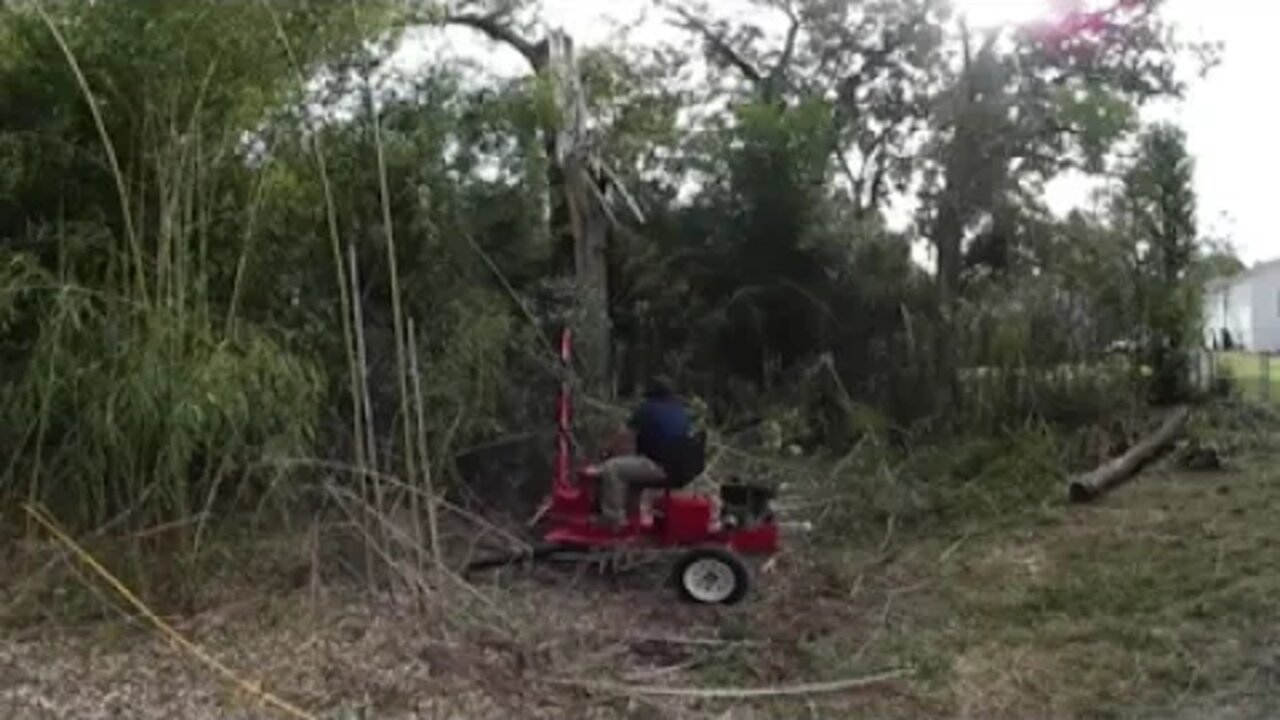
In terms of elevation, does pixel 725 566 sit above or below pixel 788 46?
below

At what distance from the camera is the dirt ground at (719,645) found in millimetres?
3703

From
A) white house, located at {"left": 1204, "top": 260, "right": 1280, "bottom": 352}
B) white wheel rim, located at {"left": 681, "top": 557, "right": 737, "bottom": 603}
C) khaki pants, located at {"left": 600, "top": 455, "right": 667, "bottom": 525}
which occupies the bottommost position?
white wheel rim, located at {"left": 681, "top": 557, "right": 737, "bottom": 603}

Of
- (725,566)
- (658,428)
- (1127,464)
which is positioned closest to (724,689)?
(725,566)

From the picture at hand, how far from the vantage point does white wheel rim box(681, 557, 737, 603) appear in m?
5.01

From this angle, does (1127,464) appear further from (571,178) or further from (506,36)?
(506,36)

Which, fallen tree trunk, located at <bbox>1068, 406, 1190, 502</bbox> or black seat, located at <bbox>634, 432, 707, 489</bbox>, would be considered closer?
black seat, located at <bbox>634, 432, 707, 489</bbox>

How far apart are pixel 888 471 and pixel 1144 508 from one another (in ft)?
4.85

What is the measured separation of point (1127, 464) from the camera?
24.6ft

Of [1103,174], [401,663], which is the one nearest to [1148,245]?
[1103,174]

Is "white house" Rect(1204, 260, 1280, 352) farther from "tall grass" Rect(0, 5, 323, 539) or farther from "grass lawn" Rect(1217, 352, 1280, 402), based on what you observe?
"tall grass" Rect(0, 5, 323, 539)

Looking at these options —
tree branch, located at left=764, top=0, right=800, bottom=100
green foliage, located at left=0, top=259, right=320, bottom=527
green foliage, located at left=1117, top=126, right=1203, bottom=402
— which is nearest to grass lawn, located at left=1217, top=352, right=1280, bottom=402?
green foliage, located at left=1117, top=126, right=1203, bottom=402

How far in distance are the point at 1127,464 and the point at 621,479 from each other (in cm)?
389

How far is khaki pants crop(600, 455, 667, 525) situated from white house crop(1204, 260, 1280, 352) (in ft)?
20.9

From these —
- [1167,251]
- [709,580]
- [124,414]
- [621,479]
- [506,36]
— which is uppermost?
[506,36]
